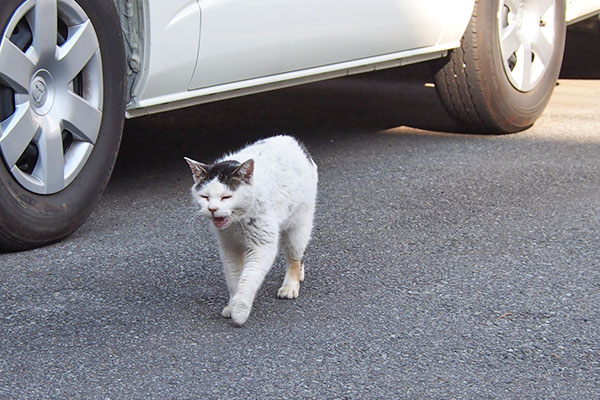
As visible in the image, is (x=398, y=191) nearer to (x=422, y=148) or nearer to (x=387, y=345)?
(x=422, y=148)

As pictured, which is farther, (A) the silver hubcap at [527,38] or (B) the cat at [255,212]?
(A) the silver hubcap at [527,38]

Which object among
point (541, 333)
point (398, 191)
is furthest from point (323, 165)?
point (541, 333)

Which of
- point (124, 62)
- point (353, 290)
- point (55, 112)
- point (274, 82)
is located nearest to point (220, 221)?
point (353, 290)

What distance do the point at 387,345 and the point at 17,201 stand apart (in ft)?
5.05

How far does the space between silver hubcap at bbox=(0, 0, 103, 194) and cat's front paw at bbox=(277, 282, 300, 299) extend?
1024 mm

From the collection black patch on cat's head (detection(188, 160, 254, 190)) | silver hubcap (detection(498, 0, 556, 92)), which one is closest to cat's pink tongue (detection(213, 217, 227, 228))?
black patch on cat's head (detection(188, 160, 254, 190))

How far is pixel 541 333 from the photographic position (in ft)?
9.86

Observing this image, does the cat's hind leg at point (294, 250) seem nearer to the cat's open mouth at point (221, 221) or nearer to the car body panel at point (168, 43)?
the cat's open mouth at point (221, 221)

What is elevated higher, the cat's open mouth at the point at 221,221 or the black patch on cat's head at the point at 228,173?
the black patch on cat's head at the point at 228,173

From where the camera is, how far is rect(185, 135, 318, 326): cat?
3.10 meters

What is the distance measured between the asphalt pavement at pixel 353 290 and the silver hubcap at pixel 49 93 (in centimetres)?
35

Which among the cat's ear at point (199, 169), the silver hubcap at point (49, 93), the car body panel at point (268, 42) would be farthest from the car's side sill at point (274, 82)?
the cat's ear at point (199, 169)

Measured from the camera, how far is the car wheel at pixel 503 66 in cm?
565

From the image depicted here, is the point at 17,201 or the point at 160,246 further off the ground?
the point at 17,201
